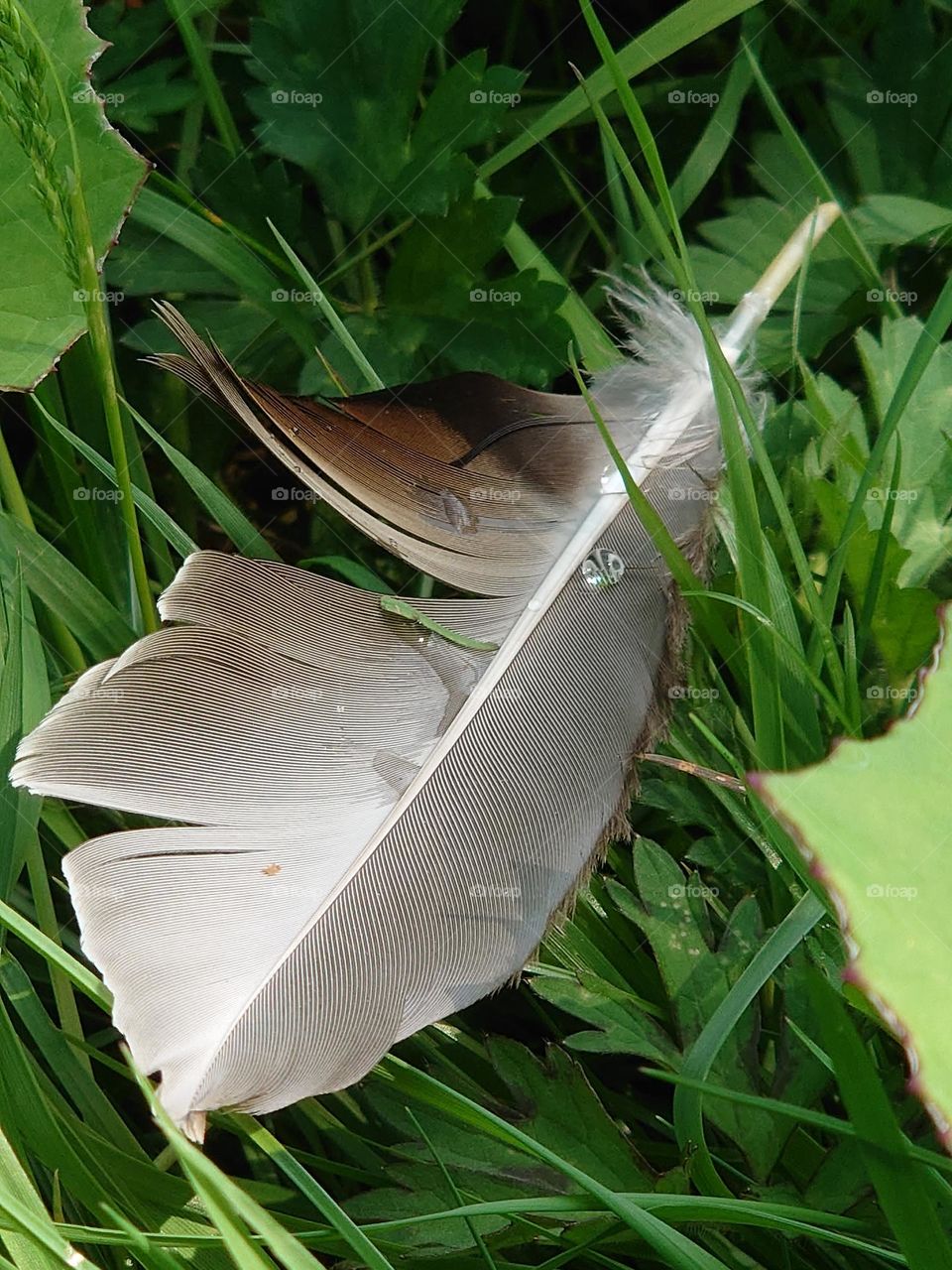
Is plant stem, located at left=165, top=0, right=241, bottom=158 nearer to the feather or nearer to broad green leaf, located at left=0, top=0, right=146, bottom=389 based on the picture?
broad green leaf, located at left=0, top=0, right=146, bottom=389

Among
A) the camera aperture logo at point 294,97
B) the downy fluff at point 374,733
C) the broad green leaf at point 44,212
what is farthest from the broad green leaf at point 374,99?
the downy fluff at point 374,733

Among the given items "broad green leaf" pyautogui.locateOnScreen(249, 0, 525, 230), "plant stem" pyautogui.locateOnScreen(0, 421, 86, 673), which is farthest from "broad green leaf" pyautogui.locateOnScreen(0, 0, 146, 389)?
"broad green leaf" pyautogui.locateOnScreen(249, 0, 525, 230)

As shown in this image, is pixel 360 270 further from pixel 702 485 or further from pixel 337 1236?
pixel 337 1236

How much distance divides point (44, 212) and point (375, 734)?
79cm

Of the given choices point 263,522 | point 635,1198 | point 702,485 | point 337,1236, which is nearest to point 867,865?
point 635,1198

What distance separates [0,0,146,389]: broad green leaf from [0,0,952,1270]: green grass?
16mm

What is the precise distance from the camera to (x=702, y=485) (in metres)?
1.34

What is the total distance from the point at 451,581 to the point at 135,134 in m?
0.95

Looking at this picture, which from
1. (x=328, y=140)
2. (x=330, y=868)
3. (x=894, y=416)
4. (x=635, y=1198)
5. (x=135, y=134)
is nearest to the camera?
(x=635, y=1198)

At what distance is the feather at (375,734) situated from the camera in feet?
3.23

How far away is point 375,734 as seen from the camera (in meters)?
1.15

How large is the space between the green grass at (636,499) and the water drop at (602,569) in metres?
0.12

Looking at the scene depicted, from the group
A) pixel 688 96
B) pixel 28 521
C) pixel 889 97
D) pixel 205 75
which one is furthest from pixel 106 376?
pixel 889 97

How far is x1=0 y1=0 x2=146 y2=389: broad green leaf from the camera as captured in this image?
1.37 metres
